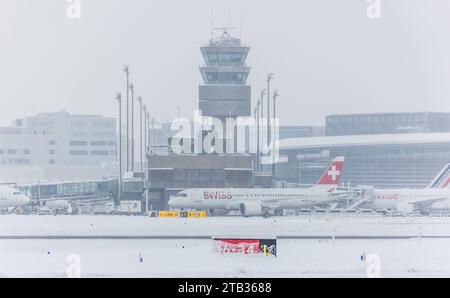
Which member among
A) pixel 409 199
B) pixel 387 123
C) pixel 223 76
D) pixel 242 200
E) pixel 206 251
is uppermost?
pixel 223 76

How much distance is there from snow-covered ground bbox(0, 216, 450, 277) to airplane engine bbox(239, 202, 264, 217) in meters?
10.4

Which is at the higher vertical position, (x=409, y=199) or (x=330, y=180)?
(x=330, y=180)

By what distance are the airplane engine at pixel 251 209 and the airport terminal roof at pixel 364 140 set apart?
199 feet

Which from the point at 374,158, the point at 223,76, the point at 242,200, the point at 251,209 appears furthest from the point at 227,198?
the point at 374,158

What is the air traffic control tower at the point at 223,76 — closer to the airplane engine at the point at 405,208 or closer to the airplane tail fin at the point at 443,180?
the airplane tail fin at the point at 443,180

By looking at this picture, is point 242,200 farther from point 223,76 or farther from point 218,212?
point 223,76

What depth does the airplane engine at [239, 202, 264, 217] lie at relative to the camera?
6588 cm

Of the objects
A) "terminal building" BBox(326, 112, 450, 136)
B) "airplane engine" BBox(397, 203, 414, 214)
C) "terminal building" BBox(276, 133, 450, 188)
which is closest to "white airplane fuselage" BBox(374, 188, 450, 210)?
"airplane engine" BBox(397, 203, 414, 214)

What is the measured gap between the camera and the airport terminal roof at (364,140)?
123 m

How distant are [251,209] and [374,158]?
200 ft

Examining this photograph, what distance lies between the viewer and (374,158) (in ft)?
407
